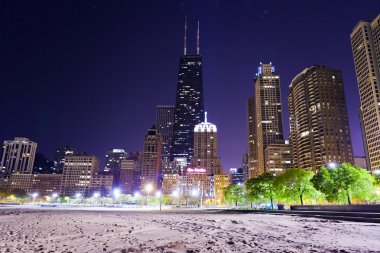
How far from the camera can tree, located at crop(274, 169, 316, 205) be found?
62219mm

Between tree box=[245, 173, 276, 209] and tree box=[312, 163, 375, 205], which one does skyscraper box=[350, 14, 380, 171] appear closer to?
tree box=[245, 173, 276, 209]

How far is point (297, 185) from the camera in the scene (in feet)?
Result: 208

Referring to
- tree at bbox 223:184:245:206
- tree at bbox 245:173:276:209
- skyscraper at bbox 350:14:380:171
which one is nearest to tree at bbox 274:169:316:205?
tree at bbox 245:173:276:209

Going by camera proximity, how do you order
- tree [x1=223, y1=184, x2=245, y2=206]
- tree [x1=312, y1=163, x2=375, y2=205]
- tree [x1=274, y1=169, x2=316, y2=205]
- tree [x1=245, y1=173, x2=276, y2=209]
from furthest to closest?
tree [x1=223, y1=184, x2=245, y2=206] → tree [x1=245, y1=173, x2=276, y2=209] → tree [x1=274, y1=169, x2=316, y2=205] → tree [x1=312, y1=163, x2=375, y2=205]

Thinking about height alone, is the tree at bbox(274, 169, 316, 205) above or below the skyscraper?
below

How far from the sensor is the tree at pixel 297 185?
62219 millimetres

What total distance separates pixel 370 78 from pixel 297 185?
147974 mm

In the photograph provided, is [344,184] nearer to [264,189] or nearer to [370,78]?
[264,189]

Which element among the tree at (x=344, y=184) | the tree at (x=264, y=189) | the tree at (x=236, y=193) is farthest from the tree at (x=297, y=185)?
the tree at (x=236, y=193)

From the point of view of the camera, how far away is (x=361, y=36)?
18038cm

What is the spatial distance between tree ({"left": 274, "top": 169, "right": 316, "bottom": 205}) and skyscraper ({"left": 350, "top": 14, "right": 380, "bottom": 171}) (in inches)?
5025

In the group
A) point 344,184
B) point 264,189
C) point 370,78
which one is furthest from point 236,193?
point 370,78

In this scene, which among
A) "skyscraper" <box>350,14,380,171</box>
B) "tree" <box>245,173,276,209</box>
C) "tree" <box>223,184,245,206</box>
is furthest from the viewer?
"skyscraper" <box>350,14,380,171</box>

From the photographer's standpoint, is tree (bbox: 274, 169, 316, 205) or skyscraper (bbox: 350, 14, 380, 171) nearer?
tree (bbox: 274, 169, 316, 205)
